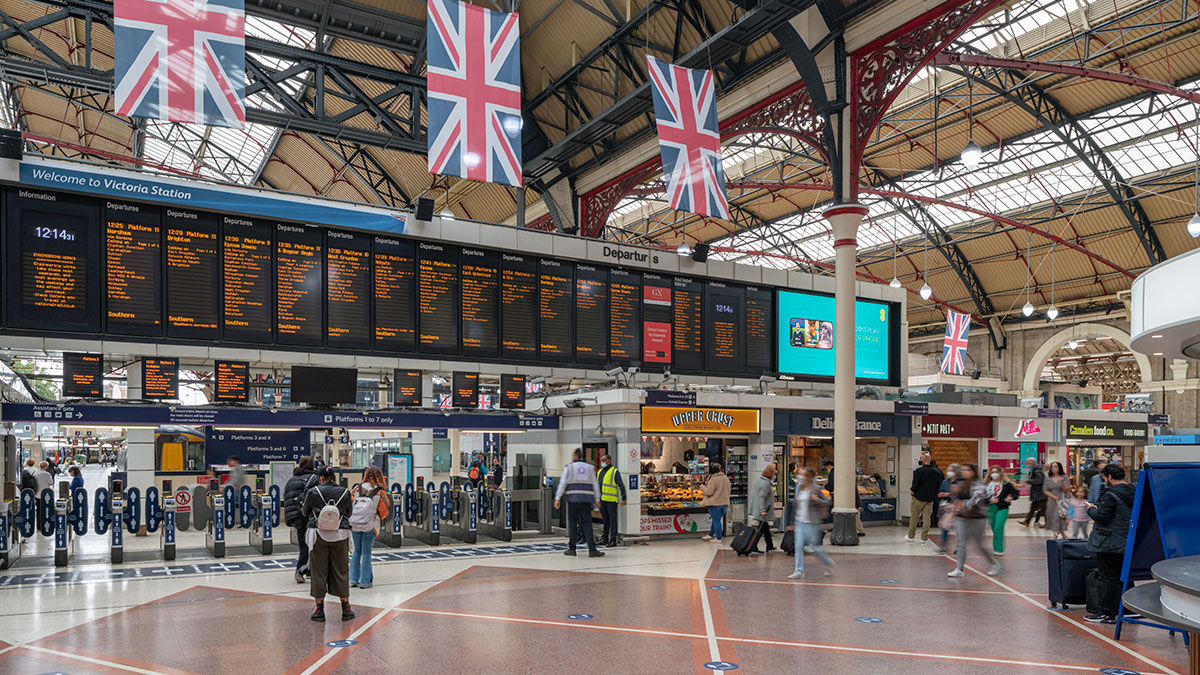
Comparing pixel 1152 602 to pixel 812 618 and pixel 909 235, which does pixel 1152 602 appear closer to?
pixel 812 618

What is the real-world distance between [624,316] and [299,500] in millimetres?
7750

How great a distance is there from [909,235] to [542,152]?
21.6 m

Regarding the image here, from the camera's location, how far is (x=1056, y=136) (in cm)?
2780

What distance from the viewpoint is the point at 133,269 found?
40.6ft

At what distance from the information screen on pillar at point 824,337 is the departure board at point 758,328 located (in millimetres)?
234

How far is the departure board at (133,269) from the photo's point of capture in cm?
1221

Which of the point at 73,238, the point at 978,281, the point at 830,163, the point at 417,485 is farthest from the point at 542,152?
the point at 978,281

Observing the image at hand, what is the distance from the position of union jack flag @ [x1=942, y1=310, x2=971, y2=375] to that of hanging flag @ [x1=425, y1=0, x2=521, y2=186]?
18454mm

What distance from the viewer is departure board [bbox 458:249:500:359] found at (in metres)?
14.9

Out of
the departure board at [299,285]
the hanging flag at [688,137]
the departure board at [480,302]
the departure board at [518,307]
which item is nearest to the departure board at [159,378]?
the departure board at [299,285]

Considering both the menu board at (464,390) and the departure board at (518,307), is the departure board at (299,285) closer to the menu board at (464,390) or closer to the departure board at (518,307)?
the menu board at (464,390)

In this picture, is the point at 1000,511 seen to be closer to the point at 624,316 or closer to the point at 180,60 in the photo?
the point at 624,316

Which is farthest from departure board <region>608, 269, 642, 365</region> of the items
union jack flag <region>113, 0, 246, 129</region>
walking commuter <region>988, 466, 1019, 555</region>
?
union jack flag <region>113, 0, 246, 129</region>

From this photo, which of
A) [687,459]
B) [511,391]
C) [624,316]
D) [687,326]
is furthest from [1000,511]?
[511,391]
